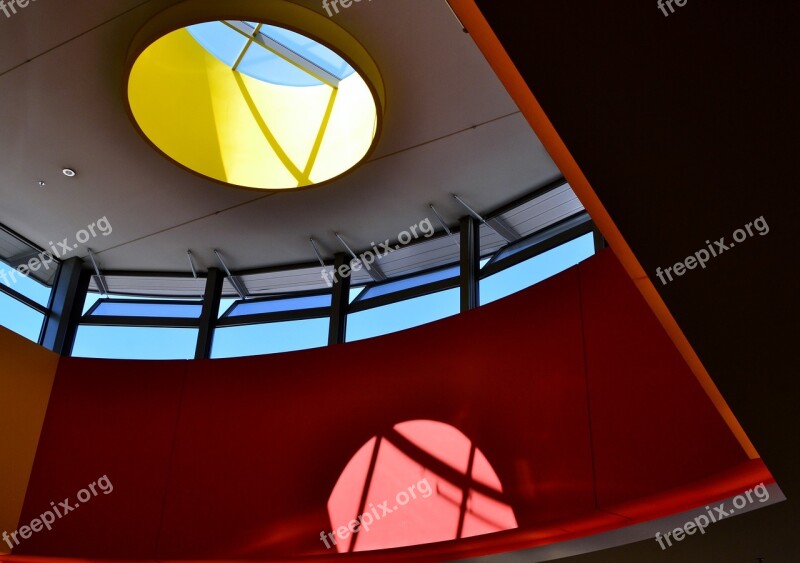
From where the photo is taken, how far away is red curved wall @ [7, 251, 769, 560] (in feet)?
21.6

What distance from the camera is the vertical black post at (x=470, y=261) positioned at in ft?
33.3

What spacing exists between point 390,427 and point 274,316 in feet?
11.4

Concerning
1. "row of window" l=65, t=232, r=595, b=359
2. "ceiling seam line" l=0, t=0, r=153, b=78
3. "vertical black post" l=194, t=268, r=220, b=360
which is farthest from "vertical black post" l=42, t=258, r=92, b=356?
"ceiling seam line" l=0, t=0, r=153, b=78

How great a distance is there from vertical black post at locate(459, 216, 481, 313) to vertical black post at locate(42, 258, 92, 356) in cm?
549

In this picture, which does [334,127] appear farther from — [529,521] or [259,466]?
[529,521]

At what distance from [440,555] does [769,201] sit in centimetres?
525

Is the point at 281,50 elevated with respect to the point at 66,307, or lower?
elevated

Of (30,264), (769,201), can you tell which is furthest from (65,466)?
(769,201)

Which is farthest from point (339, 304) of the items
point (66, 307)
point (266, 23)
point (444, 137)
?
point (266, 23)

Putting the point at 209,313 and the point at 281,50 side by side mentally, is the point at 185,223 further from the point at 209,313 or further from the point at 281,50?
the point at 281,50

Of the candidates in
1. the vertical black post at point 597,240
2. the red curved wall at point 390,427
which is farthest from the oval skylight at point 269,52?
the vertical black post at point 597,240

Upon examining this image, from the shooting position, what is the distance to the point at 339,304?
11125mm

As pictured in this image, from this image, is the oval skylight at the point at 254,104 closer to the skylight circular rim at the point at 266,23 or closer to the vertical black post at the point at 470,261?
the skylight circular rim at the point at 266,23

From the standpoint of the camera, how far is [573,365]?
737cm
